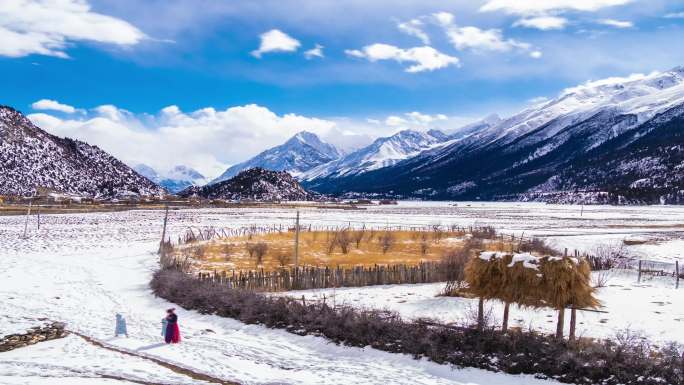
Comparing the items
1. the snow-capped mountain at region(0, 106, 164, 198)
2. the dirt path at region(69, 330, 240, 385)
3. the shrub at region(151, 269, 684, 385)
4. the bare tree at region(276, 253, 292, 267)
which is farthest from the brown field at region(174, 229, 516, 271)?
the snow-capped mountain at region(0, 106, 164, 198)

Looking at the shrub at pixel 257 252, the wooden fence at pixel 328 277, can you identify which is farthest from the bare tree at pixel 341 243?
the wooden fence at pixel 328 277

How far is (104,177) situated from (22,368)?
16409 cm

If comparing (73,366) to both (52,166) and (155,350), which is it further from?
(52,166)

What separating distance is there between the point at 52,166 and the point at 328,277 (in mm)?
148328

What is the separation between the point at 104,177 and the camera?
535ft

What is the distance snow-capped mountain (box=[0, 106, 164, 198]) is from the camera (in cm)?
13612

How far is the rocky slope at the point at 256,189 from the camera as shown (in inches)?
6944

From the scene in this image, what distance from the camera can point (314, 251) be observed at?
34.9m

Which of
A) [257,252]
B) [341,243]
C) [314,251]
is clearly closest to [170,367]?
[257,252]

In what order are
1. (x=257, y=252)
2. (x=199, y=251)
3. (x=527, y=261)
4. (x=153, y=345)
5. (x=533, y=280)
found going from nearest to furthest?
(x=533, y=280) < (x=527, y=261) < (x=153, y=345) < (x=257, y=252) < (x=199, y=251)

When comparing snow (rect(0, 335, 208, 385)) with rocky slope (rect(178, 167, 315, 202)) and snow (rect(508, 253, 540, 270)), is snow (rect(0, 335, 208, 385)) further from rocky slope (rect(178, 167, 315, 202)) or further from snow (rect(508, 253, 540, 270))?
rocky slope (rect(178, 167, 315, 202))

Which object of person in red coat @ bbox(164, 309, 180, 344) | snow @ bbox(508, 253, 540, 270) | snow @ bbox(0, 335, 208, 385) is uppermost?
snow @ bbox(508, 253, 540, 270)

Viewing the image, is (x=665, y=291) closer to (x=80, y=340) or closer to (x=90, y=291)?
(x=80, y=340)

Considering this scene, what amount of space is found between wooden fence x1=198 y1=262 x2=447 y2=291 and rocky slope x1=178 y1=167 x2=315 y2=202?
148 meters
